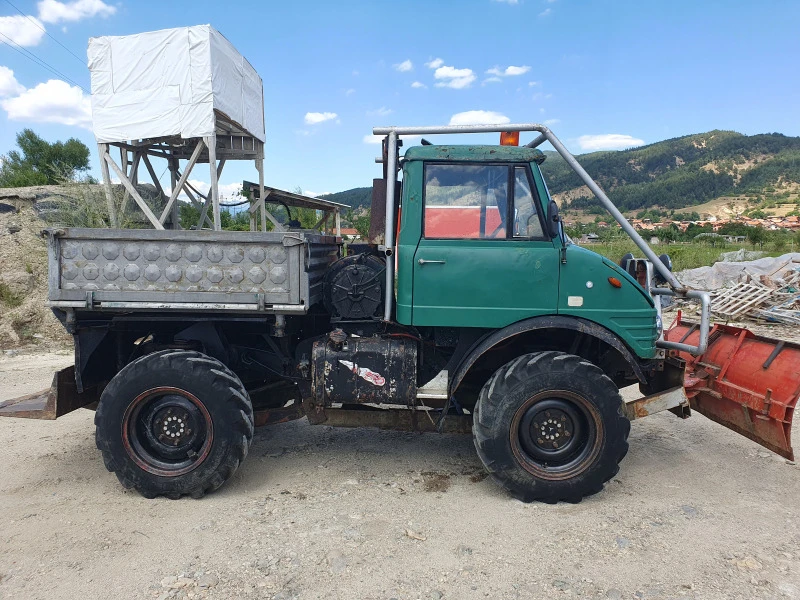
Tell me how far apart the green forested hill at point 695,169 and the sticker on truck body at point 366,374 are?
51436 millimetres

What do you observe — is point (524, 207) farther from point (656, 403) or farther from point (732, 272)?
point (732, 272)

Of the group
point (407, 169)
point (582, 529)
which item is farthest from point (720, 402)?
point (407, 169)

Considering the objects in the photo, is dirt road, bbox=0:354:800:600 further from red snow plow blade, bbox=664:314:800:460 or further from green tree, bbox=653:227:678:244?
green tree, bbox=653:227:678:244

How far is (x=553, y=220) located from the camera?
3.84m

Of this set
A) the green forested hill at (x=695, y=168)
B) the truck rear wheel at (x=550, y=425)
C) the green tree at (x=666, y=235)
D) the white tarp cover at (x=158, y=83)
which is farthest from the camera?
the green forested hill at (x=695, y=168)

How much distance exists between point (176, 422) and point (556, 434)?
2901mm

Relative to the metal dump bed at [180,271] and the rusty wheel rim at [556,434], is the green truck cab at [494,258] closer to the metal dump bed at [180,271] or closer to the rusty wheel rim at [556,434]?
the rusty wheel rim at [556,434]

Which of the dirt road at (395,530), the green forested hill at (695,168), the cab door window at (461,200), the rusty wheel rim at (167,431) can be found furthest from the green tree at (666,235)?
the rusty wheel rim at (167,431)

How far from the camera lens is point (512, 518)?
144 inches

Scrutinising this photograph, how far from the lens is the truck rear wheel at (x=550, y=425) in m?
3.80

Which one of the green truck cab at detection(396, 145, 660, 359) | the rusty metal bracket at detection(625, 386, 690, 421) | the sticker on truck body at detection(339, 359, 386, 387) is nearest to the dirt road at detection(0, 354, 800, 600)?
the rusty metal bracket at detection(625, 386, 690, 421)

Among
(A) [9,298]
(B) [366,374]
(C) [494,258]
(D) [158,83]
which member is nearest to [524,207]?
(C) [494,258]

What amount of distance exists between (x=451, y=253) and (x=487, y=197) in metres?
0.52

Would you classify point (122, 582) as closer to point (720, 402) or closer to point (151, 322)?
point (151, 322)
